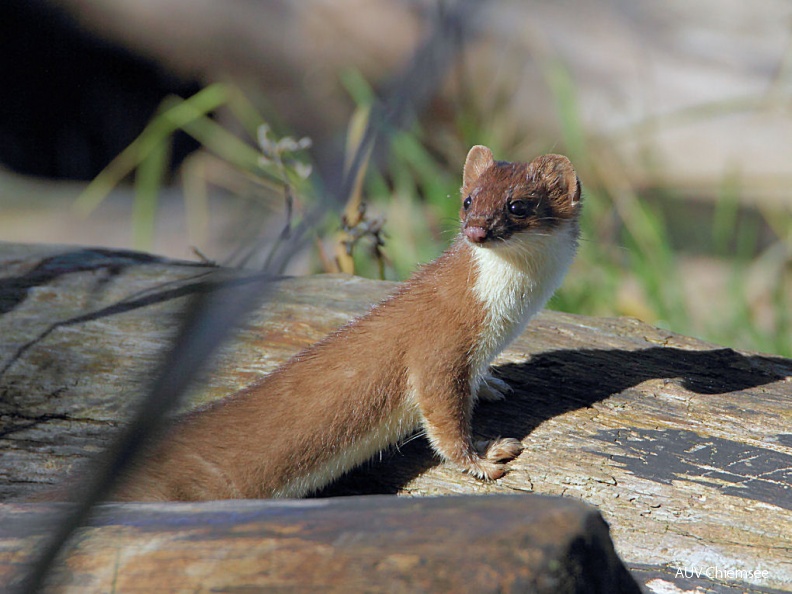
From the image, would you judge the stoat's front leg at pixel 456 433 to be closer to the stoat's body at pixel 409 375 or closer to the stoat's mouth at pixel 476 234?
the stoat's body at pixel 409 375

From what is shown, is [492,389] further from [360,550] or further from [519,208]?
[360,550]

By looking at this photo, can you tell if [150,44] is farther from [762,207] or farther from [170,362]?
[170,362]

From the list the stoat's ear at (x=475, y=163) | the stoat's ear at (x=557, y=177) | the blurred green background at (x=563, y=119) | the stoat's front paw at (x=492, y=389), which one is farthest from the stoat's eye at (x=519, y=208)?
the blurred green background at (x=563, y=119)

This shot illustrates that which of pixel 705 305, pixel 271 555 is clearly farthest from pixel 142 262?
pixel 705 305

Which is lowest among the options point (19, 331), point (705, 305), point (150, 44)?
point (705, 305)

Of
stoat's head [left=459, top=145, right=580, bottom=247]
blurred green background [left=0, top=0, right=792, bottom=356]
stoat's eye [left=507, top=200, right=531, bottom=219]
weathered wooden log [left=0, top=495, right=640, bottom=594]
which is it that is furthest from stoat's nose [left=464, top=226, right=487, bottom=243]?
blurred green background [left=0, top=0, right=792, bottom=356]

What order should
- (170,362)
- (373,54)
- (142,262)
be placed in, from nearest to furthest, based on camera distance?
(170,362), (142,262), (373,54)
